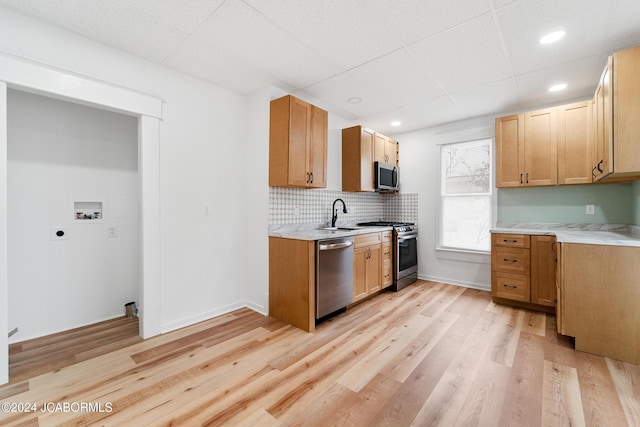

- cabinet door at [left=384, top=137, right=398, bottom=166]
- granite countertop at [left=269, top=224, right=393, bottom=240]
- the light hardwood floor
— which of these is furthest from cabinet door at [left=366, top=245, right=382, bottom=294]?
cabinet door at [left=384, top=137, right=398, bottom=166]

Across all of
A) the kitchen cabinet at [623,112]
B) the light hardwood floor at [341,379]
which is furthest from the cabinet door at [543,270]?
the kitchen cabinet at [623,112]

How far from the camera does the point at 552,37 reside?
221cm

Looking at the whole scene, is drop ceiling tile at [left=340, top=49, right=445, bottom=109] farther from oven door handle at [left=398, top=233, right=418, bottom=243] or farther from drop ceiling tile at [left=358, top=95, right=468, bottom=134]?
oven door handle at [left=398, top=233, right=418, bottom=243]

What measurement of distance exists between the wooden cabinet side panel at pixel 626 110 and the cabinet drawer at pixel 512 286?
61.3 inches

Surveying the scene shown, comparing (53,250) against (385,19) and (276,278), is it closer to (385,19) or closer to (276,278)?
(276,278)

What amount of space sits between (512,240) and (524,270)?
37 centimetres

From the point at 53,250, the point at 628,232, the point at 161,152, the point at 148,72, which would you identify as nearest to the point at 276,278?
the point at 161,152

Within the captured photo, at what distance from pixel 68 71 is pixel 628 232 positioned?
18.6 ft

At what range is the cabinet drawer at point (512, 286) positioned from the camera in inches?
128

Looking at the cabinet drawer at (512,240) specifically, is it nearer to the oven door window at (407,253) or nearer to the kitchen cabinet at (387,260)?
the oven door window at (407,253)

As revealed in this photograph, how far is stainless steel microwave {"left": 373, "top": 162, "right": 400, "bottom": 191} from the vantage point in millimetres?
4227

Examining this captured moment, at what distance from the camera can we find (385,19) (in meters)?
2.04

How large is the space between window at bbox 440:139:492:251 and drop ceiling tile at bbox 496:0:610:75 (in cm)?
171

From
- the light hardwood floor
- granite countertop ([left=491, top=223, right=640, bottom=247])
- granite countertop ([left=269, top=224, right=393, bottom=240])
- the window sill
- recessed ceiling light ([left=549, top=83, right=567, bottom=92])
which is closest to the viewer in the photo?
the light hardwood floor
